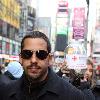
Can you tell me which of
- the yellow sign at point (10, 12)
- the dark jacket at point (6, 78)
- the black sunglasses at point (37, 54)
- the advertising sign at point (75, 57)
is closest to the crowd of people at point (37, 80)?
the black sunglasses at point (37, 54)

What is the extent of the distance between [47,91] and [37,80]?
0.09 meters

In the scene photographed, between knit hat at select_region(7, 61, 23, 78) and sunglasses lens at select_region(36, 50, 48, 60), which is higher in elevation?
sunglasses lens at select_region(36, 50, 48, 60)

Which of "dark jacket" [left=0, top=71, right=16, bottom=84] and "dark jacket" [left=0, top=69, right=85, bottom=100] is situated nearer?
"dark jacket" [left=0, top=69, right=85, bottom=100]

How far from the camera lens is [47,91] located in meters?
2.77

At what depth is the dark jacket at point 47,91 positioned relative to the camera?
8.99 feet

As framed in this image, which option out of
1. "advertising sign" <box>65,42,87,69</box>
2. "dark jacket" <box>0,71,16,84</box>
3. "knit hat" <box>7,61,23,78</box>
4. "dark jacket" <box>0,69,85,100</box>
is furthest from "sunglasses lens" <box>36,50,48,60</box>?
"advertising sign" <box>65,42,87,69</box>

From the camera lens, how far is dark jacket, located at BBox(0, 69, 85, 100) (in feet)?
8.99

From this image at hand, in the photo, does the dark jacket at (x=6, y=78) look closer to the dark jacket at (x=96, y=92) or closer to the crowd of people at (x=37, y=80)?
the dark jacket at (x=96, y=92)

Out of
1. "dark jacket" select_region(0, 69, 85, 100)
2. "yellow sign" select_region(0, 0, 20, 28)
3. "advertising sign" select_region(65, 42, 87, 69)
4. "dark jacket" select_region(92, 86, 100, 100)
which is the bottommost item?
"dark jacket" select_region(92, 86, 100, 100)

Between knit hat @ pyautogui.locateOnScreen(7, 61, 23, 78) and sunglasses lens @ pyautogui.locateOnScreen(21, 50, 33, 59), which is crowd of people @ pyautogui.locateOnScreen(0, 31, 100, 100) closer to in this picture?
sunglasses lens @ pyautogui.locateOnScreen(21, 50, 33, 59)

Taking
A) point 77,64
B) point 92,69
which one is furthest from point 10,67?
point 77,64

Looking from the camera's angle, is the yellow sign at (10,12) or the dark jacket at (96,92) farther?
the yellow sign at (10,12)

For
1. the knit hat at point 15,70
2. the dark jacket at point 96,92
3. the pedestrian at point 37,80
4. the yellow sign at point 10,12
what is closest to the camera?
the pedestrian at point 37,80

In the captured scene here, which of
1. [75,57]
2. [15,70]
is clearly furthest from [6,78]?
[75,57]
